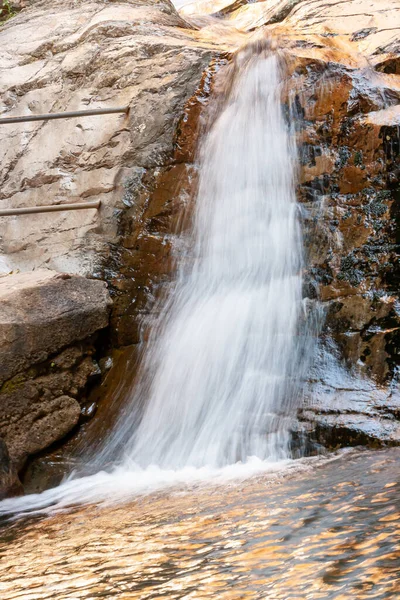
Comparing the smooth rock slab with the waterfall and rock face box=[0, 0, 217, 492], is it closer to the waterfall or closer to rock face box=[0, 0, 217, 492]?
rock face box=[0, 0, 217, 492]

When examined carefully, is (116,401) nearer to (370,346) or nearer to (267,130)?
(370,346)

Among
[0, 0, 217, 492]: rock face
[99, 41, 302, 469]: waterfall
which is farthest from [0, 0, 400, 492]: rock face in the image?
[99, 41, 302, 469]: waterfall

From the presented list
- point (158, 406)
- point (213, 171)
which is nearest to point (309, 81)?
point (213, 171)

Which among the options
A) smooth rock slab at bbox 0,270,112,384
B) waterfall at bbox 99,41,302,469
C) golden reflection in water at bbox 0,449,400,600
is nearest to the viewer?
golden reflection in water at bbox 0,449,400,600

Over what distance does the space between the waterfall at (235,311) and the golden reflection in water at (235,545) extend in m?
0.89

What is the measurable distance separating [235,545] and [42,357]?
2810mm

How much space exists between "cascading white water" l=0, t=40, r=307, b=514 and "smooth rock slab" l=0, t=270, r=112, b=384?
20.8 inches

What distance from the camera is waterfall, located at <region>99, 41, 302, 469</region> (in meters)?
3.90

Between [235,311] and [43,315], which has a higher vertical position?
[43,315]

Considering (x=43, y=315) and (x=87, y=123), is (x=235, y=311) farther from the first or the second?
(x=87, y=123)

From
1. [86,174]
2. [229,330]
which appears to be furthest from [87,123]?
[229,330]

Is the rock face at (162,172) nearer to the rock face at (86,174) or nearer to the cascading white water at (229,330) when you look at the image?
the rock face at (86,174)

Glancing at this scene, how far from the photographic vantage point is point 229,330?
14.5ft

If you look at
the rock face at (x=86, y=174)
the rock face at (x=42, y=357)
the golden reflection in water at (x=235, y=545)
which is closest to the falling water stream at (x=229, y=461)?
the golden reflection in water at (x=235, y=545)
